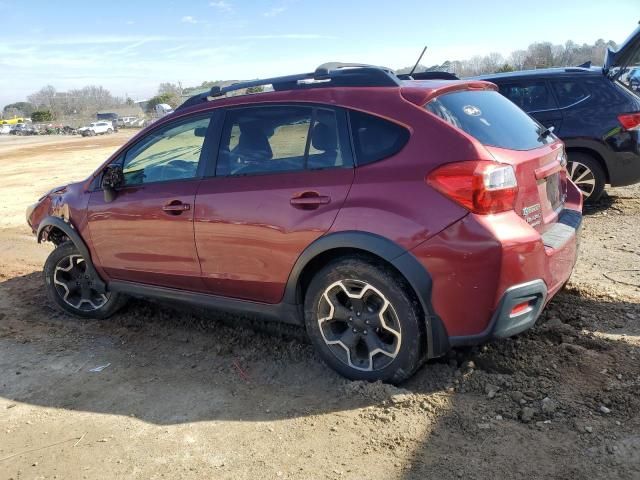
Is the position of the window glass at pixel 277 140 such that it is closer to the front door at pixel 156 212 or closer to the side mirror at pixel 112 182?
the front door at pixel 156 212

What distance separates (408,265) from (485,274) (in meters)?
0.40

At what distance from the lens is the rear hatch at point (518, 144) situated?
3055 millimetres

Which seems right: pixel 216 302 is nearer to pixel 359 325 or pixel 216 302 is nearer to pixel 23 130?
pixel 359 325

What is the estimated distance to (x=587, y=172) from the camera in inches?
274

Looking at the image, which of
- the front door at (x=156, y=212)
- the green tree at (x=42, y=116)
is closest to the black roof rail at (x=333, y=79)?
the front door at (x=156, y=212)

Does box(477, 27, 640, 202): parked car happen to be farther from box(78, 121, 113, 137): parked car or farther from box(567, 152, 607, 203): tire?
box(78, 121, 113, 137): parked car

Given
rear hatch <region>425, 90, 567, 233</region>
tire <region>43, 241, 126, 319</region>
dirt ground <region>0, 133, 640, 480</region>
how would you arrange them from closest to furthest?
dirt ground <region>0, 133, 640, 480</region>, rear hatch <region>425, 90, 567, 233</region>, tire <region>43, 241, 126, 319</region>

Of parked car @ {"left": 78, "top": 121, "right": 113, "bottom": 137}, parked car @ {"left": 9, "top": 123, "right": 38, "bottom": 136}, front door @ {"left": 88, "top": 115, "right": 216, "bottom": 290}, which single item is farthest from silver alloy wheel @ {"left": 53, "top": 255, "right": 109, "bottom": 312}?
parked car @ {"left": 9, "top": 123, "right": 38, "bottom": 136}

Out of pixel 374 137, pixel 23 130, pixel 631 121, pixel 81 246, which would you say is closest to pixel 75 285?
pixel 81 246

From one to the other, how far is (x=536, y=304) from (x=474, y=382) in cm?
61

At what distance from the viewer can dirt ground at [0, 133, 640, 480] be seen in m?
2.70

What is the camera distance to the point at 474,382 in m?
3.26

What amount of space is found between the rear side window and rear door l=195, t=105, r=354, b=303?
0.07 m

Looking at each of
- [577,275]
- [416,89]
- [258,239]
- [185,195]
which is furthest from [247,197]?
[577,275]
